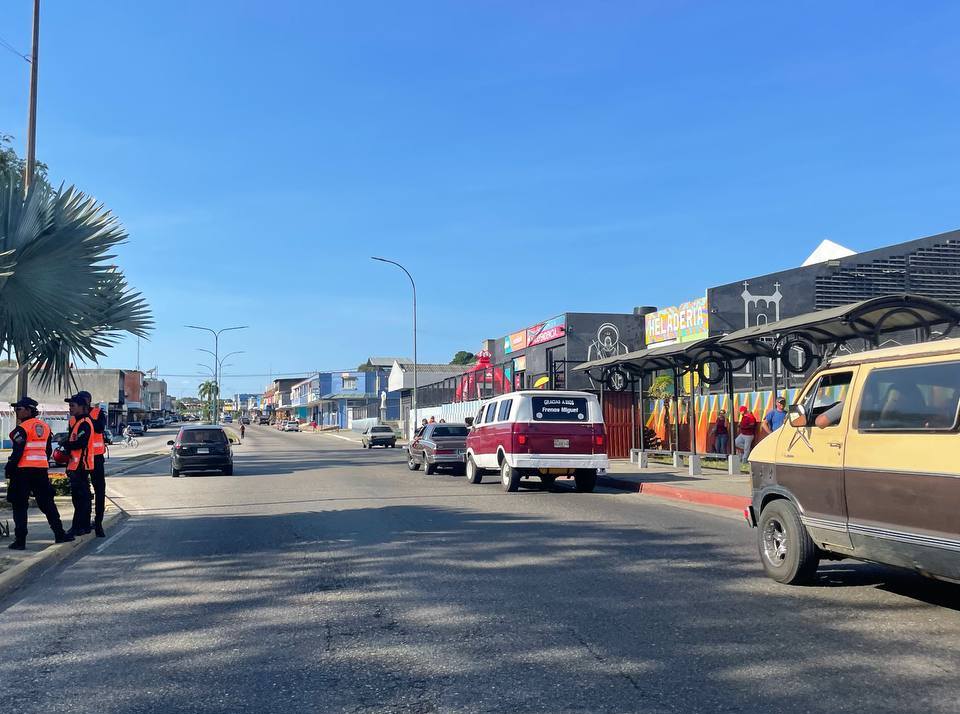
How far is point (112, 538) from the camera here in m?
11.8

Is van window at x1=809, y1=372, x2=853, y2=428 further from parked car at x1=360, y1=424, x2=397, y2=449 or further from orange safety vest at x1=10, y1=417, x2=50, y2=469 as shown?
parked car at x1=360, y1=424, x2=397, y2=449

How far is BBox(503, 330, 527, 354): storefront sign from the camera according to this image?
47719mm

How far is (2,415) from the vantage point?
5200cm

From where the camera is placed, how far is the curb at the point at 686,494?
14.9 meters

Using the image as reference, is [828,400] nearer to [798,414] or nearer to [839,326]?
[798,414]

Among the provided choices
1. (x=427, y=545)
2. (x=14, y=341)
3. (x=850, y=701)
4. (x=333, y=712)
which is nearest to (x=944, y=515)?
(x=850, y=701)

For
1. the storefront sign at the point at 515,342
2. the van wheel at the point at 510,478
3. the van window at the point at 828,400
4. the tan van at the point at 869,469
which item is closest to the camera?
the tan van at the point at 869,469

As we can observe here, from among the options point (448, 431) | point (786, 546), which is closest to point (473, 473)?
point (448, 431)

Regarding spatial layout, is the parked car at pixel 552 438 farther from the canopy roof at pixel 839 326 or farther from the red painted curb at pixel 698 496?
the canopy roof at pixel 839 326

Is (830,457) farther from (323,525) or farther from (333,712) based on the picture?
(323,525)

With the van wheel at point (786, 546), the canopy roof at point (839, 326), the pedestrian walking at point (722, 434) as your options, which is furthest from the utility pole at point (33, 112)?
the pedestrian walking at point (722, 434)

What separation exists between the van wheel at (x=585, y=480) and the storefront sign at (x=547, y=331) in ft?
71.7

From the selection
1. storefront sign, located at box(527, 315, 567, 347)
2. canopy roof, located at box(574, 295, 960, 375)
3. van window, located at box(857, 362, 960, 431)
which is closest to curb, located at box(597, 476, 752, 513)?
canopy roof, located at box(574, 295, 960, 375)

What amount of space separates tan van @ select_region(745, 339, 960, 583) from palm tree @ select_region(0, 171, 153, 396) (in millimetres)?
10097
